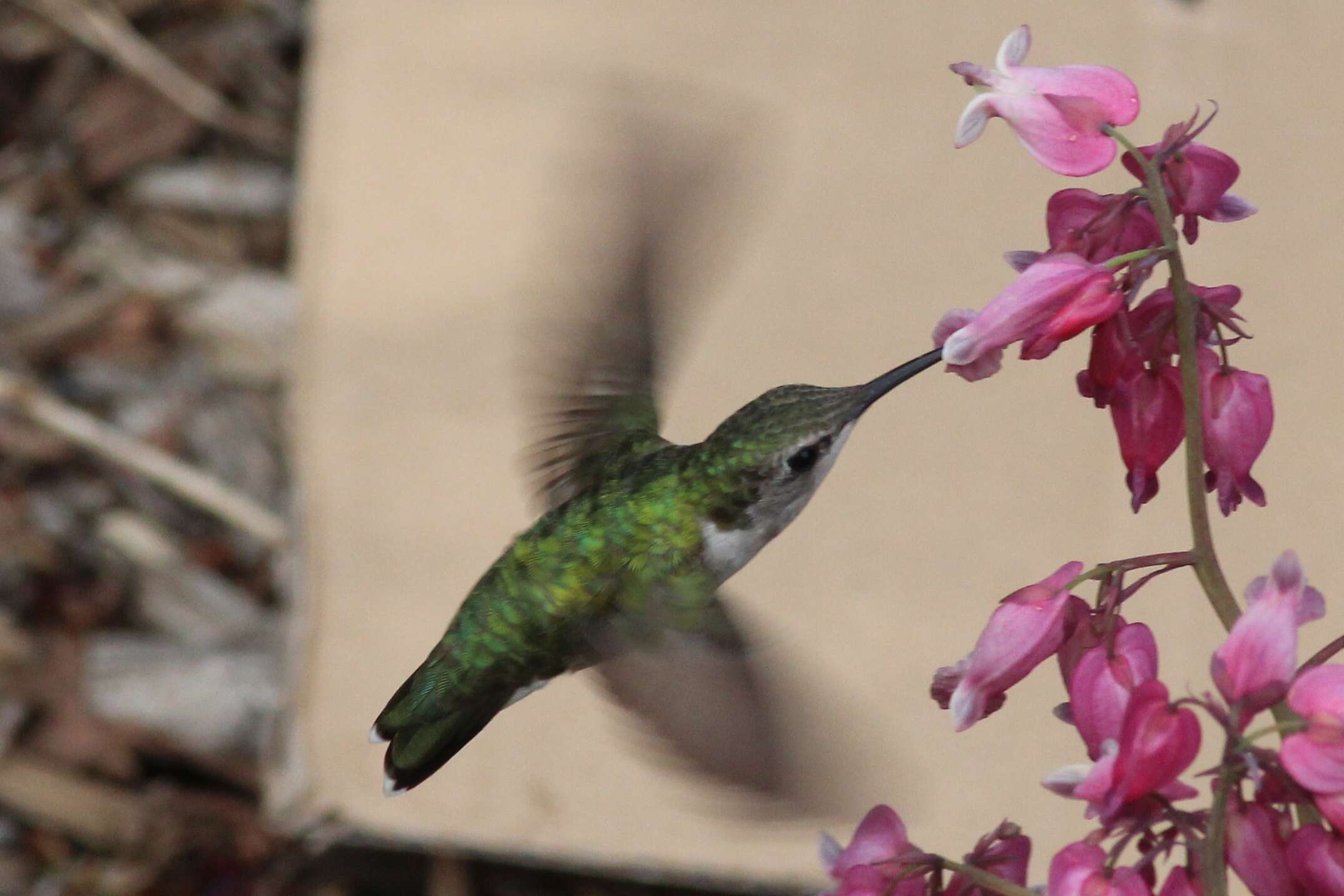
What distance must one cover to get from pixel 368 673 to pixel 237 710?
46cm

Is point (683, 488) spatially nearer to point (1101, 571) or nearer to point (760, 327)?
point (1101, 571)

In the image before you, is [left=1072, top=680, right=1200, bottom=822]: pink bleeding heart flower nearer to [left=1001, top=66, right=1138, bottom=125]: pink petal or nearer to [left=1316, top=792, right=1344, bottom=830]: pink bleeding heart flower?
[left=1316, top=792, right=1344, bottom=830]: pink bleeding heart flower

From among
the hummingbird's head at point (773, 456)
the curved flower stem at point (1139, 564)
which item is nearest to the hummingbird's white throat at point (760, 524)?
the hummingbird's head at point (773, 456)

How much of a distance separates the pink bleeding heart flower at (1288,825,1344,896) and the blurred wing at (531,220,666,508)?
2.52ft

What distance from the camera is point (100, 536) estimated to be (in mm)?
3166

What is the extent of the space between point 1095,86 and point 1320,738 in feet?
1.30

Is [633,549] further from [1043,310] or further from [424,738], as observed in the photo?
[1043,310]

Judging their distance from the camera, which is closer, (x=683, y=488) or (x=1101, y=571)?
(x=1101, y=571)

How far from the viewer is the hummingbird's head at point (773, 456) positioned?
1236 mm

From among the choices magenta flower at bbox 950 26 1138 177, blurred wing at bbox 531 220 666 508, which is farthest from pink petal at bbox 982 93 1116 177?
blurred wing at bbox 531 220 666 508

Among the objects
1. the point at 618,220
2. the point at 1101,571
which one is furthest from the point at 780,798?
the point at 618,220

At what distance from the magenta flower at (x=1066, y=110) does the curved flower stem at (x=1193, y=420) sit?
7 centimetres

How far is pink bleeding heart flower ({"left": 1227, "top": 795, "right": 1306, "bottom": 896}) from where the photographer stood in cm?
78

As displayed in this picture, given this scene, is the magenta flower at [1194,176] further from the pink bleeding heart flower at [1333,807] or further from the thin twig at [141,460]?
the thin twig at [141,460]
